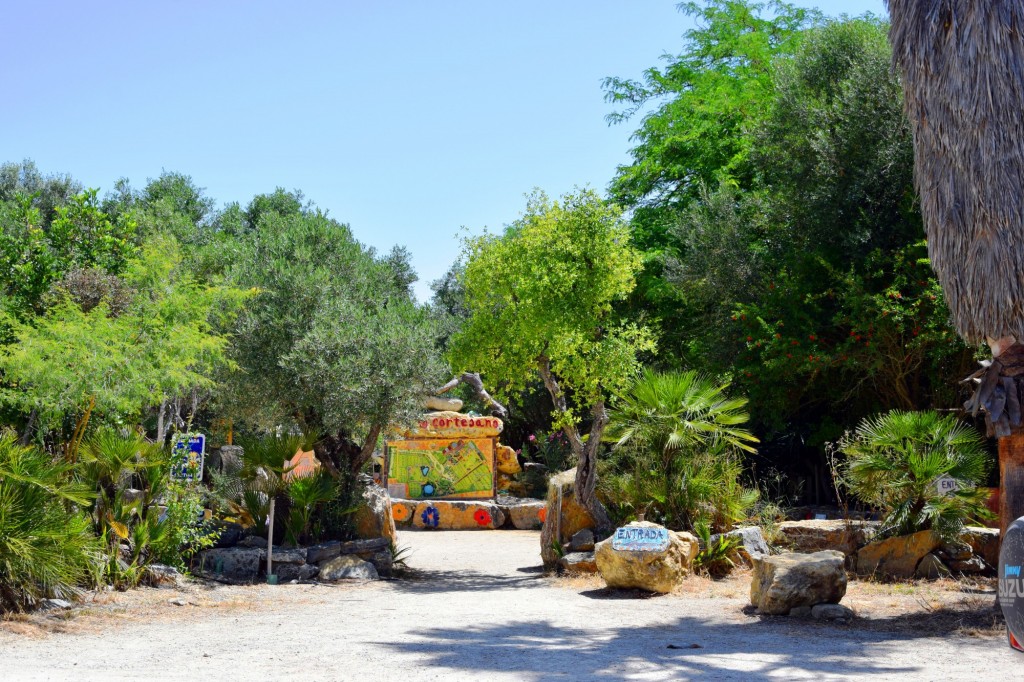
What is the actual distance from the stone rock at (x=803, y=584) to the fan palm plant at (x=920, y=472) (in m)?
3.03

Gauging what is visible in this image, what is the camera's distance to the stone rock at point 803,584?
10141mm

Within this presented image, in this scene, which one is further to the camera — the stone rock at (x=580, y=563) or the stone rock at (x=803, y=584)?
the stone rock at (x=580, y=563)

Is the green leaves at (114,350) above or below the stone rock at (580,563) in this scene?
above

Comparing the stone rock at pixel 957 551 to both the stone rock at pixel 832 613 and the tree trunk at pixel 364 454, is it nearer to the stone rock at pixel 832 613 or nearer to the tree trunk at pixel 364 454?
the stone rock at pixel 832 613

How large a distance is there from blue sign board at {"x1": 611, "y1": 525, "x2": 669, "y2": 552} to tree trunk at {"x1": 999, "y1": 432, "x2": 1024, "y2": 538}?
4.35 metres

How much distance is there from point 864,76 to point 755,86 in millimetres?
5822

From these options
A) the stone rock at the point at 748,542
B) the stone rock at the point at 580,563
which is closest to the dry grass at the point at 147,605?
the stone rock at the point at 580,563

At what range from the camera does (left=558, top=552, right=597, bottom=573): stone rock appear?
1458 centimetres

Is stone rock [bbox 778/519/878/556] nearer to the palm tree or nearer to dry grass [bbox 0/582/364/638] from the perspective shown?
the palm tree

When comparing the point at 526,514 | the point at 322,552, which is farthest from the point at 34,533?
the point at 526,514

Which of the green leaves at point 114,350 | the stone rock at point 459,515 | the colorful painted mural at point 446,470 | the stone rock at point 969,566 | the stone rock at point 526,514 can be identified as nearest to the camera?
the green leaves at point 114,350

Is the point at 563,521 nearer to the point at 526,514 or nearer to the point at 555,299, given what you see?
the point at 555,299

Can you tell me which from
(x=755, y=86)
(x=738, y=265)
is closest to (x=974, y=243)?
(x=738, y=265)

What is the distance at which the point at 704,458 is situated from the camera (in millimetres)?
15047
